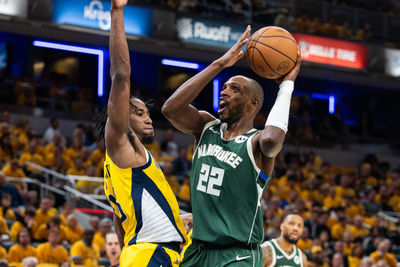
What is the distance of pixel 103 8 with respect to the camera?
15.7 meters

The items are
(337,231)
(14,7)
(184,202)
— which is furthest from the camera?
(14,7)

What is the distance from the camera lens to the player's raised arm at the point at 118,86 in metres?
3.93

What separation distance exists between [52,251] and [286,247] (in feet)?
12.9

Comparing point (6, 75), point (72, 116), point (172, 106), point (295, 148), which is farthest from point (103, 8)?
point (172, 106)

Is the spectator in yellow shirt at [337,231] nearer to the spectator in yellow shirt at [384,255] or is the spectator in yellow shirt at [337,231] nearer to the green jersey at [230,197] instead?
the spectator in yellow shirt at [384,255]

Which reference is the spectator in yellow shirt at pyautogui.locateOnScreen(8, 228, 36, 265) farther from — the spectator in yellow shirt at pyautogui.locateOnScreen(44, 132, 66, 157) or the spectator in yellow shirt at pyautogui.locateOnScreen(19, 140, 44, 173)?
the spectator in yellow shirt at pyautogui.locateOnScreen(44, 132, 66, 157)

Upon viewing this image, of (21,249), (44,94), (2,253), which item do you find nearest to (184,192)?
(21,249)

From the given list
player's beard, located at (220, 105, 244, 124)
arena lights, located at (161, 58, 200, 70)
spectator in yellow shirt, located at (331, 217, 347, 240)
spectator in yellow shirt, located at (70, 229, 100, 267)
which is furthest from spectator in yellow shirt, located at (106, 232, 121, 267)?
arena lights, located at (161, 58, 200, 70)

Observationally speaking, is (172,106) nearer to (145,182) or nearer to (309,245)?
(145,182)

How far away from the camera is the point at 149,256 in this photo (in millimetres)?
4020

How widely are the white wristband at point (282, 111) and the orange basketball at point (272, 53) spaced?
0.18 metres

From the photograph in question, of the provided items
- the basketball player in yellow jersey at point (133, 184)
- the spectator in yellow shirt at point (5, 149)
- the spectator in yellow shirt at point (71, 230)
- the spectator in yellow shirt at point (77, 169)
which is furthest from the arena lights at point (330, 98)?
the basketball player in yellow jersey at point (133, 184)

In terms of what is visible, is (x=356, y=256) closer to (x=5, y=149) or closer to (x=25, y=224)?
(x=25, y=224)

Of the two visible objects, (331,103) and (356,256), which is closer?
(356,256)
